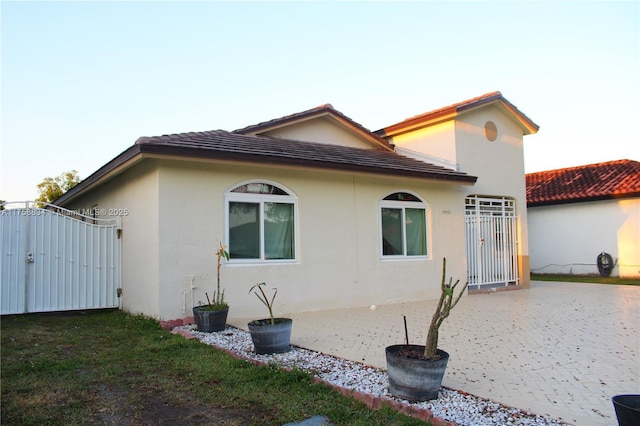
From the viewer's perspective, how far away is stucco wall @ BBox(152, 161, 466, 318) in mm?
8758

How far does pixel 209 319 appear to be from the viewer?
7.63 m

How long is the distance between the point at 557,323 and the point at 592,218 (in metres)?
12.8

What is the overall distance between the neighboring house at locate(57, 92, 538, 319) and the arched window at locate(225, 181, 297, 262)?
0.9 inches

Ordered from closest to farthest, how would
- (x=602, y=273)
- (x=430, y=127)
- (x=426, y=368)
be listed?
(x=426, y=368), (x=430, y=127), (x=602, y=273)

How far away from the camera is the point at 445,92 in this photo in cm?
1603

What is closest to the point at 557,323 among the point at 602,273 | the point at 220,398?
the point at 220,398

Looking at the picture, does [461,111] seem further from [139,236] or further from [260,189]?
→ [139,236]

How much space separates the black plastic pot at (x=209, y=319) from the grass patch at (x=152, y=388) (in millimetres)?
525

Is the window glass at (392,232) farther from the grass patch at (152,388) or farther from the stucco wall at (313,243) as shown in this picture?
the grass patch at (152,388)

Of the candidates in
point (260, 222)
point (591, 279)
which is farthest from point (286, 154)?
point (591, 279)

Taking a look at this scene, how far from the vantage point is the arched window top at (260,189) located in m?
9.59

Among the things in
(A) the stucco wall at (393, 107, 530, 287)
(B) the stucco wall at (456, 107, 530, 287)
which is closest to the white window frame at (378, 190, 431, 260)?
(A) the stucco wall at (393, 107, 530, 287)

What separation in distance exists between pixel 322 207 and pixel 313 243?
0.87 m

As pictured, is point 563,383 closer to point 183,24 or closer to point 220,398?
point 220,398
